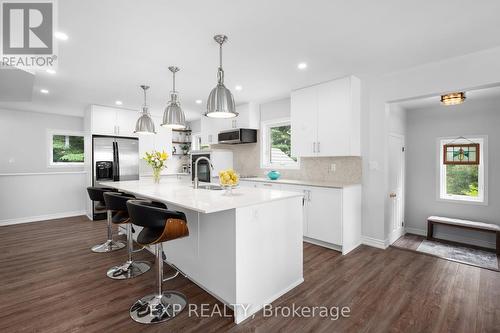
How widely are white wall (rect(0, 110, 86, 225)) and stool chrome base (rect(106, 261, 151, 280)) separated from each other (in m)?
3.72

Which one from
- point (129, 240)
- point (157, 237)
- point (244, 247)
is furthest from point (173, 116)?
point (244, 247)

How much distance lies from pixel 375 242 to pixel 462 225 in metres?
1.69

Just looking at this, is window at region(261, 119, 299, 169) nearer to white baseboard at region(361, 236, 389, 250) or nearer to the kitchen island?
white baseboard at region(361, 236, 389, 250)

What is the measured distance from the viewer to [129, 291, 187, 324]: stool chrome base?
76.9 inches

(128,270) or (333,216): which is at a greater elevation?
(333,216)

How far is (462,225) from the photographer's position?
3.99 m

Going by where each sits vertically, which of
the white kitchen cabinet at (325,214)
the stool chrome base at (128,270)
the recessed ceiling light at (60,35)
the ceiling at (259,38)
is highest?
the ceiling at (259,38)

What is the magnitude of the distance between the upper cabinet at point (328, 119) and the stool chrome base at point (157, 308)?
2763mm

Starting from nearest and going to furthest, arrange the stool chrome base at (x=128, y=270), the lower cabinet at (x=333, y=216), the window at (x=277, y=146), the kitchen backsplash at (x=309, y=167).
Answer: the stool chrome base at (x=128, y=270) → the lower cabinet at (x=333, y=216) → the kitchen backsplash at (x=309, y=167) → the window at (x=277, y=146)

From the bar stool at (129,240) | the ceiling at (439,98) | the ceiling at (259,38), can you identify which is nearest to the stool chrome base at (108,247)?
the bar stool at (129,240)

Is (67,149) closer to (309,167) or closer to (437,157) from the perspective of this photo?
(309,167)

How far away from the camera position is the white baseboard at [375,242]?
3.52 metres

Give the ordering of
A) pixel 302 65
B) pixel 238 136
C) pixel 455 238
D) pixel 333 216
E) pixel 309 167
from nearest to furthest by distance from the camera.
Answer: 1. pixel 302 65
2. pixel 333 216
3. pixel 455 238
4. pixel 309 167
5. pixel 238 136

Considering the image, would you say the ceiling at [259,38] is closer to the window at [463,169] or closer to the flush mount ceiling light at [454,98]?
the flush mount ceiling light at [454,98]
